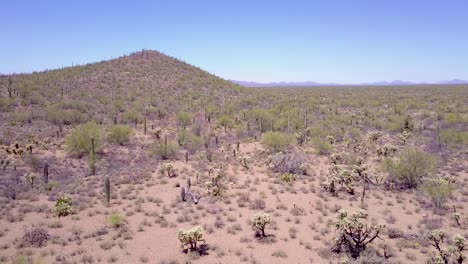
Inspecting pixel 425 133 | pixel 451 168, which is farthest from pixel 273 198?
pixel 425 133

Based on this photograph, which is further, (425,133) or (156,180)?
(425,133)

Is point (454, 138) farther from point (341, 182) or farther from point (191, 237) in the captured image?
point (191, 237)

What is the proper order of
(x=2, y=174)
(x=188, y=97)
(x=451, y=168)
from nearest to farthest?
(x=2, y=174), (x=451, y=168), (x=188, y=97)

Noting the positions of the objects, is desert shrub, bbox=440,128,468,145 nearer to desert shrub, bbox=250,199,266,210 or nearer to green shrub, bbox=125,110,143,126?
desert shrub, bbox=250,199,266,210

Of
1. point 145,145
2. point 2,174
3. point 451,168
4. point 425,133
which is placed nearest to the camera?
point 2,174

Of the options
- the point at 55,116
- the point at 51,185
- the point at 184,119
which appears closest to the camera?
the point at 51,185

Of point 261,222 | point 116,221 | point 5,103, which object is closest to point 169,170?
point 116,221

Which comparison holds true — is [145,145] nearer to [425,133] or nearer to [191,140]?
[191,140]
